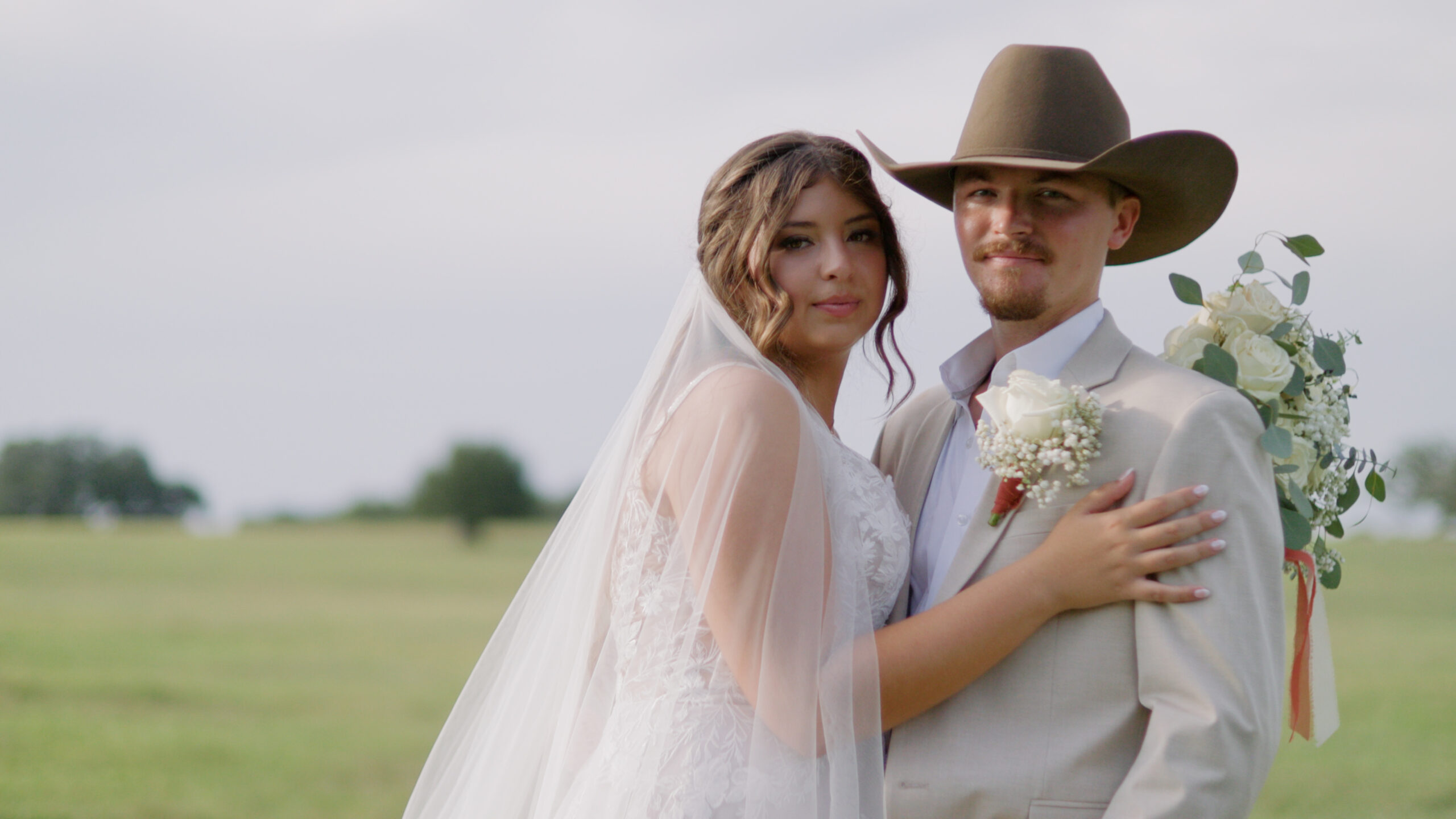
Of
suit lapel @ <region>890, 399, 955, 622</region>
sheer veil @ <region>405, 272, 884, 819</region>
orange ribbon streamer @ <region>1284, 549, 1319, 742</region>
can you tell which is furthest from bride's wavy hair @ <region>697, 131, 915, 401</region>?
orange ribbon streamer @ <region>1284, 549, 1319, 742</region>

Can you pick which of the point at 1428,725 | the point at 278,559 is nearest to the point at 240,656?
the point at 278,559

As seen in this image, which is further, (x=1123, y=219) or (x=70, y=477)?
(x=70, y=477)

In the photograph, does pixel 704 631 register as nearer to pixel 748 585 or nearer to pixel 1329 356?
pixel 748 585

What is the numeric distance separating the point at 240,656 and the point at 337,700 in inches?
185

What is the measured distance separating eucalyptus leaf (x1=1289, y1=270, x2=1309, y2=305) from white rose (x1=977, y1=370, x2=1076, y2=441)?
866mm

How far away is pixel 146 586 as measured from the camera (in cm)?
3322

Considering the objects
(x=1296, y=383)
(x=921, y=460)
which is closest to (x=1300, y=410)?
(x=1296, y=383)

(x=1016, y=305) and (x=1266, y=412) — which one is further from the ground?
(x=1016, y=305)

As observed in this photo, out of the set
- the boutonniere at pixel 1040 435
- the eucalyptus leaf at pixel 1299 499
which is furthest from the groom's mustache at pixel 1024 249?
the eucalyptus leaf at pixel 1299 499

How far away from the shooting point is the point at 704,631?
2.91 m

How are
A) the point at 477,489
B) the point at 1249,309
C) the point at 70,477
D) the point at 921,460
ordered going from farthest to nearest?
the point at 477,489
the point at 70,477
the point at 921,460
the point at 1249,309

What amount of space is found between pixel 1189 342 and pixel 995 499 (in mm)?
748

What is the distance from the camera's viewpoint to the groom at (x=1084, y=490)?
8.34ft

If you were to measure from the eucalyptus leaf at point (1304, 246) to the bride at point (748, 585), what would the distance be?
1092 millimetres
